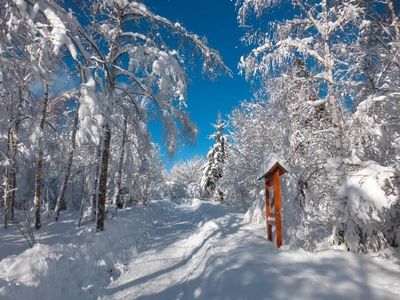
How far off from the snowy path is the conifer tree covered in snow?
24.0 meters

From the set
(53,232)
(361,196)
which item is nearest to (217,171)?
(53,232)

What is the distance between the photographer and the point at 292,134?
618cm

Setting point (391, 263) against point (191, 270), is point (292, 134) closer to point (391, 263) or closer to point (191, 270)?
point (391, 263)

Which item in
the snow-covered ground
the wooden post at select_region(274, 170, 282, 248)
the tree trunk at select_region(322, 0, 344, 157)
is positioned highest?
the tree trunk at select_region(322, 0, 344, 157)

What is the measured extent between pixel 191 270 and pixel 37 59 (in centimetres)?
478

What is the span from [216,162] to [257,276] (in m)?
26.7

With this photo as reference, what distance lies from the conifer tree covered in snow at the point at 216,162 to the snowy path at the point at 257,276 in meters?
24.0

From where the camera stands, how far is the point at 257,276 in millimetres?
3729

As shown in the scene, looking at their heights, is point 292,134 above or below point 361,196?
above

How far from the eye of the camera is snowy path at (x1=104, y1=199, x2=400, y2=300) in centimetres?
325

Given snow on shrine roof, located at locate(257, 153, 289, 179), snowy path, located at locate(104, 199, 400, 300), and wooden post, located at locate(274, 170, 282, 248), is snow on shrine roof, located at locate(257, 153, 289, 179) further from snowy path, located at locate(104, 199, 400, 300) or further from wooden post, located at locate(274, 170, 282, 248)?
snowy path, located at locate(104, 199, 400, 300)

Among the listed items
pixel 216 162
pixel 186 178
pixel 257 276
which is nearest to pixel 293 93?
pixel 257 276

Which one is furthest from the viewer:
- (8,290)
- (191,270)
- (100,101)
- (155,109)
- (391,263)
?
(155,109)

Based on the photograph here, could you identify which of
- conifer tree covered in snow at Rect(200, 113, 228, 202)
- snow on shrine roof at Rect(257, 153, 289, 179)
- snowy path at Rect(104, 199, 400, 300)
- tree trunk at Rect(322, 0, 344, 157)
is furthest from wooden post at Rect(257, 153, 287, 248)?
conifer tree covered in snow at Rect(200, 113, 228, 202)
